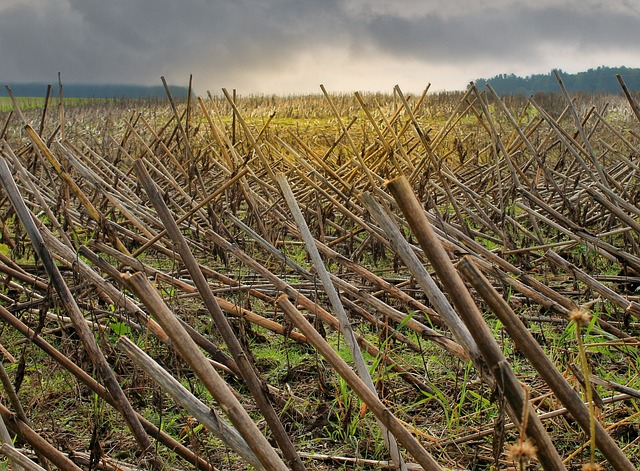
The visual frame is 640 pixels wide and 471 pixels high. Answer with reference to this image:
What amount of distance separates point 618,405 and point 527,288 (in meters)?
0.55

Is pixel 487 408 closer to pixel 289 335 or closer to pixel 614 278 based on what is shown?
pixel 289 335

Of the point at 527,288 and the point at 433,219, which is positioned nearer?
the point at 527,288

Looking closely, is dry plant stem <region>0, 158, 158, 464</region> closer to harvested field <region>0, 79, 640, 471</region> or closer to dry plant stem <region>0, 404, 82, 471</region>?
harvested field <region>0, 79, 640, 471</region>

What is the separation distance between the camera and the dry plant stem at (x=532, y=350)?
79cm

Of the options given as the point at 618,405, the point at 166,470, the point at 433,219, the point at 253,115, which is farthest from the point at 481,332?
the point at 253,115

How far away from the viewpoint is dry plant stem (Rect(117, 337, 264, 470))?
108 cm

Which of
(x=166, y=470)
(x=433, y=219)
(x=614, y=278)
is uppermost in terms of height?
(x=433, y=219)

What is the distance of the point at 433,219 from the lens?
304cm

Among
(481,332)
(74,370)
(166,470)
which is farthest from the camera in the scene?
(166,470)

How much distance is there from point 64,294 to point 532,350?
105cm

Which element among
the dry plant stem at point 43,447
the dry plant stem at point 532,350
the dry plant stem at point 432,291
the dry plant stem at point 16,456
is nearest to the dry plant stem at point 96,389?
the dry plant stem at point 43,447

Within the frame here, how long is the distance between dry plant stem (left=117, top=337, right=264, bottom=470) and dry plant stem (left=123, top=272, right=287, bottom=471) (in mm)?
69

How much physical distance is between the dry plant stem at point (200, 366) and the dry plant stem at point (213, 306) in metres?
0.13

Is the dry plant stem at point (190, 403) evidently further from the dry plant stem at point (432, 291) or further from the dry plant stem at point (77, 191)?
the dry plant stem at point (77, 191)
